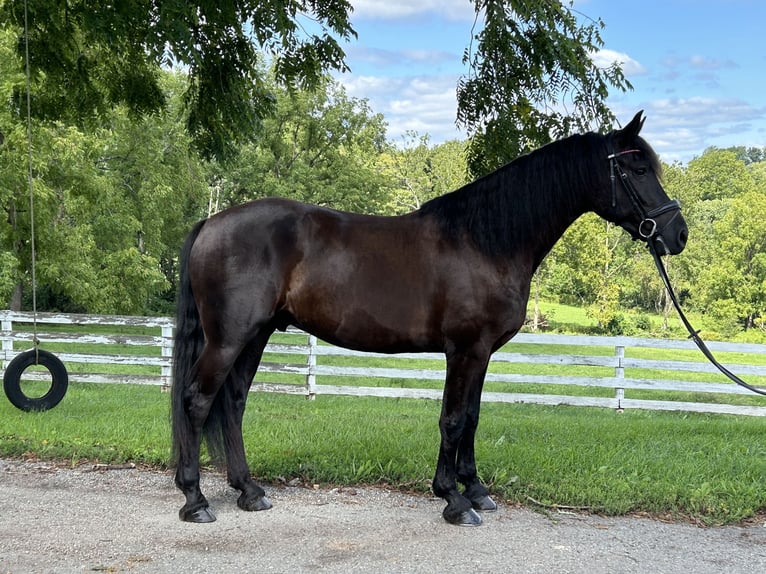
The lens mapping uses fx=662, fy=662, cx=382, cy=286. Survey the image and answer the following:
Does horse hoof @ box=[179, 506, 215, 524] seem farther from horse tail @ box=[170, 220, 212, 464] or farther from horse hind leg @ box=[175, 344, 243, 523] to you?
horse tail @ box=[170, 220, 212, 464]

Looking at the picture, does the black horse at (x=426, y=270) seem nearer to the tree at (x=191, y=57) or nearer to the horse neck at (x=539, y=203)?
the horse neck at (x=539, y=203)

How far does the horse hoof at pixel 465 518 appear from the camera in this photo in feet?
13.0

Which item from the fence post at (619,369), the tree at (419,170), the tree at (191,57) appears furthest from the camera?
the tree at (419,170)

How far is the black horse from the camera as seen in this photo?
4.01 meters

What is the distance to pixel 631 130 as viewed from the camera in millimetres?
3947

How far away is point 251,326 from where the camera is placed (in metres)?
4.09

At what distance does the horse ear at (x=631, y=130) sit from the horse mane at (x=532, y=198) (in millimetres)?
97

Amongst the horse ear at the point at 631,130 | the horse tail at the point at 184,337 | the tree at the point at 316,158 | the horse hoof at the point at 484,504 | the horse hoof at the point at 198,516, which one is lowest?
the horse hoof at the point at 484,504

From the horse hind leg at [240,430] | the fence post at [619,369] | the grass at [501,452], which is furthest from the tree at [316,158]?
the horse hind leg at [240,430]

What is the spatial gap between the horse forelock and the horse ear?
0.36 ft

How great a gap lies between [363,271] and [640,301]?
1558 inches

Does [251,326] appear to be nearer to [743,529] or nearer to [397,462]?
[397,462]

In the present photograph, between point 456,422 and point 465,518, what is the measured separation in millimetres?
564

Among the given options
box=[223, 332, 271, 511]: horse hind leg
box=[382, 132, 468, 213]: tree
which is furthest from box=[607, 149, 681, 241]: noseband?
box=[382, 132, 468, 213]: tree
